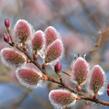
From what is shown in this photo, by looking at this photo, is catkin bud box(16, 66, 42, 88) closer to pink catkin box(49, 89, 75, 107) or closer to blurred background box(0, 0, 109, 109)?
pink catkin box(49, 89, 75, 107)

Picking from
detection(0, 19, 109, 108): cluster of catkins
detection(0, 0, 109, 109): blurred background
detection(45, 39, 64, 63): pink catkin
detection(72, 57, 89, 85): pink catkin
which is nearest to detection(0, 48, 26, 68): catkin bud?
→ detection(0, 19, 109, 108): cluster of catkins

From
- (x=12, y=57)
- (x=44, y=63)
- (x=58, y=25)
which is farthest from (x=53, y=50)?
(x=58, y=25)

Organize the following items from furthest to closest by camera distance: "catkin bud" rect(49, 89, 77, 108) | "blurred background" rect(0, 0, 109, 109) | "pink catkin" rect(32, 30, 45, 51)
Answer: "blurred background" rect(0, 0, 109, 109)
"pink catkin" rect(32, 30, 45, 51)
"catkin bud" rect(49, 89, 77, 108)

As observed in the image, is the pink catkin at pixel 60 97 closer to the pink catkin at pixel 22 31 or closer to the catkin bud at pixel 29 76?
the catkin bud at pixel 29 76

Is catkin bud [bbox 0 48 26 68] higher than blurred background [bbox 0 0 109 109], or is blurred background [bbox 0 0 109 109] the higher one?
blurred background [bbox 0 0 109 109]

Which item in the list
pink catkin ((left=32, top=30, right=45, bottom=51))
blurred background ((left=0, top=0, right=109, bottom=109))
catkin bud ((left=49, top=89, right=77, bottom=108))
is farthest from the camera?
blurred background ((left=0, top=0, right=109, bottom=109))

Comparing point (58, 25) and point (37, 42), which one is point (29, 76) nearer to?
point (37, 42)
